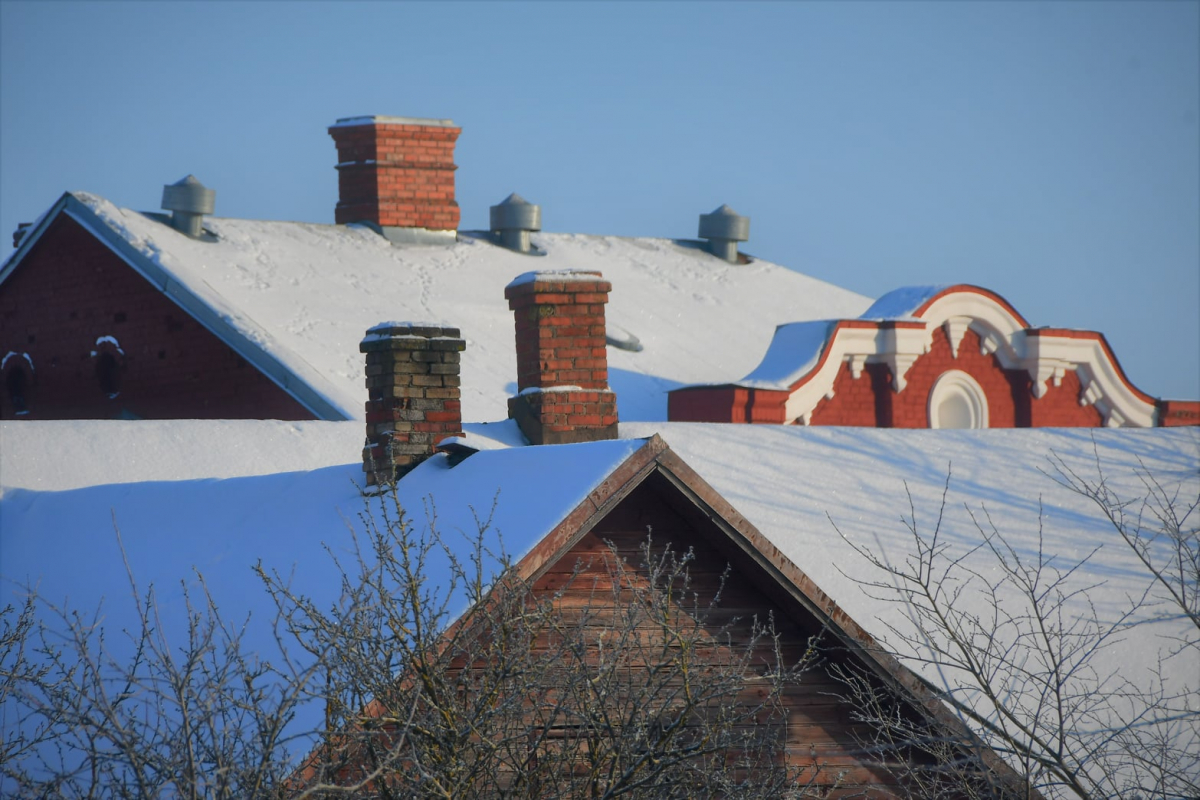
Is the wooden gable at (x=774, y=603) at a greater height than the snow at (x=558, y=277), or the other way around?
the snow at (x=558, y=277)

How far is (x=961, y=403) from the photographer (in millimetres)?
19469

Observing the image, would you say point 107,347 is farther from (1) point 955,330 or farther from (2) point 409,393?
(1) point 955,330

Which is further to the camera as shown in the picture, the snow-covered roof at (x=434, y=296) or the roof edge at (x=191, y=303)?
the snow-covered roof at (x=434, y=296)

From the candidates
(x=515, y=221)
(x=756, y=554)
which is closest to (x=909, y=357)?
(x=515, y=221)

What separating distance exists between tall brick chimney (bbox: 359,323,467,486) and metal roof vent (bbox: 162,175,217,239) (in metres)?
10.3

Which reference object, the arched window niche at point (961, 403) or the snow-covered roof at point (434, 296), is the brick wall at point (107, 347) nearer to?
the snow-covered roof at point (434, 296)

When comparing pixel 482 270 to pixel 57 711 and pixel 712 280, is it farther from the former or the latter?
pixel 57 711

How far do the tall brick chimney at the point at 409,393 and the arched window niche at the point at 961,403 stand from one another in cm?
986

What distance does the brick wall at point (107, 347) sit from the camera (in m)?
17.5

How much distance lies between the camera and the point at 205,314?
1773cm

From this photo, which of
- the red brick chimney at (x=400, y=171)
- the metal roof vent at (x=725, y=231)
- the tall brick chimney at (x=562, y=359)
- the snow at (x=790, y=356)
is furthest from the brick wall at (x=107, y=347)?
the metal roof vent at (x=725, y=231)

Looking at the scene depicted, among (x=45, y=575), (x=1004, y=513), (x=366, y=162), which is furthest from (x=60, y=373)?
(x=1004, y=513)

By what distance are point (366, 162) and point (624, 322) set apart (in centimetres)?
438

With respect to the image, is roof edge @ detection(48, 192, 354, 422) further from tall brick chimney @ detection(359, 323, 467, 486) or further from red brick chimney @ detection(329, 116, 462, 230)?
tall brick chimney @ detection(359, 323, 467, 486)
